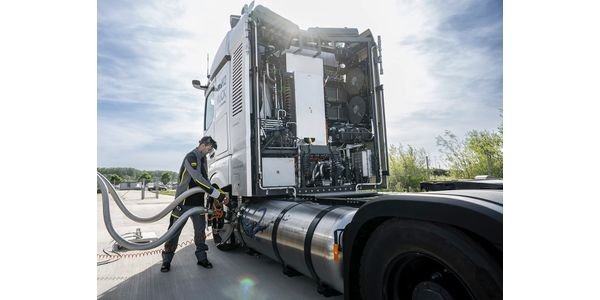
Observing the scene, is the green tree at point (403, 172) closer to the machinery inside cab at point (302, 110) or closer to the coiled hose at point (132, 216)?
the machinery inside cab at point (302, 110)

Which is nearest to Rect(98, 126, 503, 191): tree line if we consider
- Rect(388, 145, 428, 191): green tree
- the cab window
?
Rect(388, 145, 428, 191): green tree

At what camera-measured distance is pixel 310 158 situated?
4.51 m

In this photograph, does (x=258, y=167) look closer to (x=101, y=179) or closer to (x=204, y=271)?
(x=204, y=271)

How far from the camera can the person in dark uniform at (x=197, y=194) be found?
13.5 feet

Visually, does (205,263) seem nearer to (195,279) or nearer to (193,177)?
(195,279)

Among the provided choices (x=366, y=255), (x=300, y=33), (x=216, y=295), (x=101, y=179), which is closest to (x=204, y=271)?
(x=216, y=295)

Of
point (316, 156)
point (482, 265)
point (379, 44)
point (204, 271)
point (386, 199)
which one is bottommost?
point (204, 271)

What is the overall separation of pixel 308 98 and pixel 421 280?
10.4 feet

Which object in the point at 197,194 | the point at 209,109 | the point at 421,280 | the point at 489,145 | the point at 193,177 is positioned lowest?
the point at 421,280

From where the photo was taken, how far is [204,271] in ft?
13.0

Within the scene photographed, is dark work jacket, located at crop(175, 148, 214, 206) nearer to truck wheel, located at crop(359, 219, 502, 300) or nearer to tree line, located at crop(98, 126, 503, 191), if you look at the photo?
tree line, located at crop(98, 126, 503, 191)

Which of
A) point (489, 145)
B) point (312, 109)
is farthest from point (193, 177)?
point (489, 145)

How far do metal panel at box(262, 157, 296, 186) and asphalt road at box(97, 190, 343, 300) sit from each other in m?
0.97

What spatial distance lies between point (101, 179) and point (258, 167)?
64.3 inches
